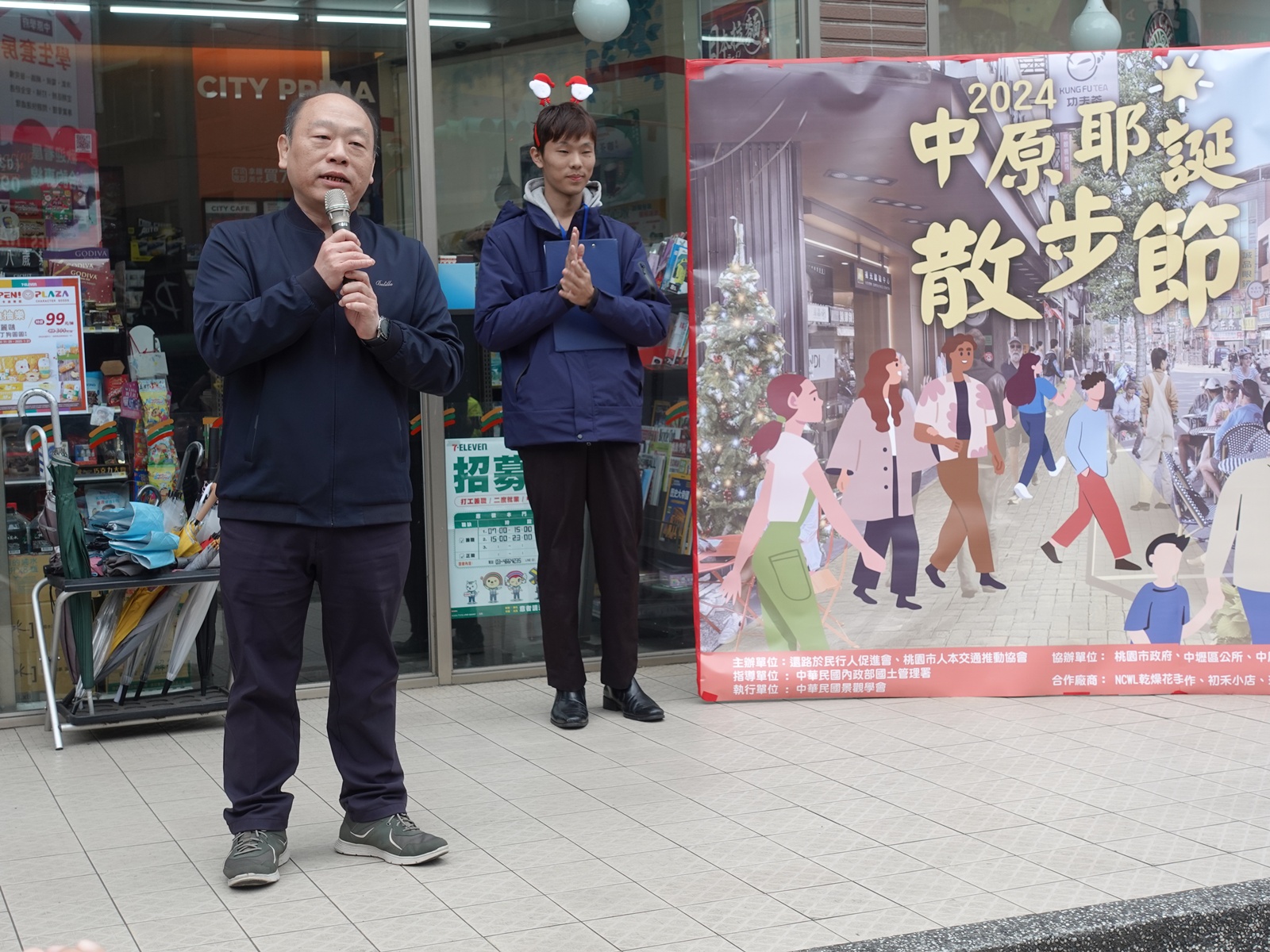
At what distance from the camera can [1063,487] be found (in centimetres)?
515

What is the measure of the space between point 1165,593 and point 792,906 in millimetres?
2500

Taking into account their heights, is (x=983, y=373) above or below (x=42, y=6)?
below

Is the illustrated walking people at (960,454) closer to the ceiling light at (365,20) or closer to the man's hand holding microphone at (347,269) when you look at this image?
the man's hand holding microphone at (347,269)

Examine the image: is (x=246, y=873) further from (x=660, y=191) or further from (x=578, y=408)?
(x=660, y=191)

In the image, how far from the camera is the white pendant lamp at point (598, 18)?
605cm

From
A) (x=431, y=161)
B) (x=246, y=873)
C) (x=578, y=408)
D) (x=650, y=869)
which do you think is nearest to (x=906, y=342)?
(x=578, y=408)

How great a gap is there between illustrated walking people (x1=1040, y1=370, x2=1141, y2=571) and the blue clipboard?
170 centimetres

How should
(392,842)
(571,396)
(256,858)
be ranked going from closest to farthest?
(256,858), (392,842), (571,396)

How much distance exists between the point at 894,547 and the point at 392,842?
2.32 m

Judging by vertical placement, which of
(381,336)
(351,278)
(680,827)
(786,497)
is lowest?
(680,827)

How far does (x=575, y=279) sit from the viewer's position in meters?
4.76

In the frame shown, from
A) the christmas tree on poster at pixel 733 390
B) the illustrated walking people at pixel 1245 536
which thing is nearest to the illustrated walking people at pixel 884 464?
the christmas tree on poster at pixel 733 390

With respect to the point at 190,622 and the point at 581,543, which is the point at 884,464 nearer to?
the point at 581,543

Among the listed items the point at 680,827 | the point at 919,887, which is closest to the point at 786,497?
the point at 680,827
